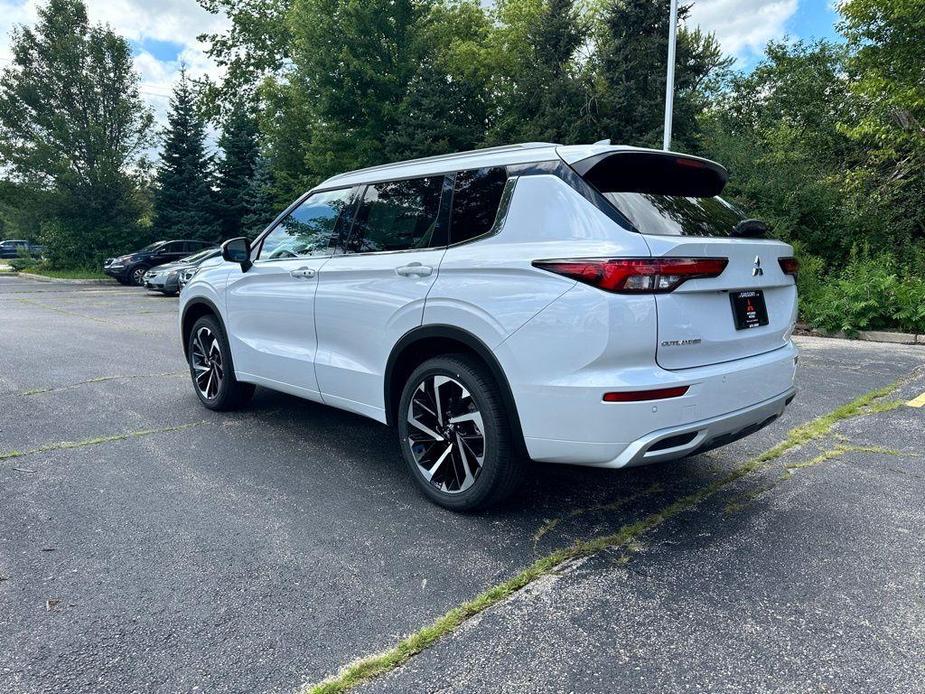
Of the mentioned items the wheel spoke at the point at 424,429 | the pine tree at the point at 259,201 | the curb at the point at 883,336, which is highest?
the pine tree at the point at 259,201

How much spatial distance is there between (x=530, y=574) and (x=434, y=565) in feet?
1.37

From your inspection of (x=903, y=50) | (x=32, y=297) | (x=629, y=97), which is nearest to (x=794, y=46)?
(x=629, y=97)

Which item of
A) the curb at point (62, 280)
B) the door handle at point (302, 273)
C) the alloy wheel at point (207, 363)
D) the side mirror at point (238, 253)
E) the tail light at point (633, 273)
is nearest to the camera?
the tail light at point (633, 273)

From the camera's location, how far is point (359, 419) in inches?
205

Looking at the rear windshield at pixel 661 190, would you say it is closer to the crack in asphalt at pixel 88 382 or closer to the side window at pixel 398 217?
the side window at pixel 398 217

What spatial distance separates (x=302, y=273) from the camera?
13.9ft

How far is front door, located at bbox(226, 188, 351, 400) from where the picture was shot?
4.20 meters

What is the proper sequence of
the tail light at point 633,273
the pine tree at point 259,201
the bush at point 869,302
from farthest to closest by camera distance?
the pine tree at point 259,201, the bush at point 869,302, the tail light at point 633,273

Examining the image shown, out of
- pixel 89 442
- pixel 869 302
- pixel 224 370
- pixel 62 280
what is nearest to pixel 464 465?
pixel 224 370

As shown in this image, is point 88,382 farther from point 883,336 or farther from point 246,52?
point 246,52

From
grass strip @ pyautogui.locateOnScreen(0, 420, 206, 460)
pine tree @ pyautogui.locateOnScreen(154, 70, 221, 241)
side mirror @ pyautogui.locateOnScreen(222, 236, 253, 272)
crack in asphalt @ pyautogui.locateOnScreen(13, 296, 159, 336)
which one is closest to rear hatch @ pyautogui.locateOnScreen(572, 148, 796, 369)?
side mirror @ pyautogui.locateOnScreen(222, 236, 253, 272)

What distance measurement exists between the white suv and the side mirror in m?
0.91

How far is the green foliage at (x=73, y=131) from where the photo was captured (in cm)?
2969

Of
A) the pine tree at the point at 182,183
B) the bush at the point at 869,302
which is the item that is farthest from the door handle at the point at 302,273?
the pine tree at the point at 182,183
